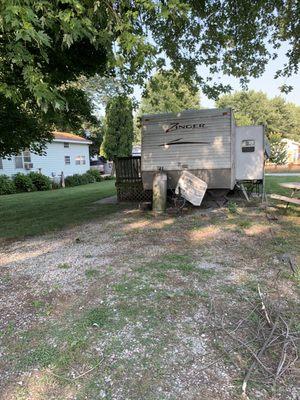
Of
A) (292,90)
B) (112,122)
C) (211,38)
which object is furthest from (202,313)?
(112,122)

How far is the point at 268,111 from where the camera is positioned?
48.7 metres

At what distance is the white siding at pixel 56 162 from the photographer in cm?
2025

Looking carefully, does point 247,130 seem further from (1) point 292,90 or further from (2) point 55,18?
(2) point 55,18

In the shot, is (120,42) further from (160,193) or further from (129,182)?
(129,182)

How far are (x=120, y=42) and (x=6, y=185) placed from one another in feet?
52.1

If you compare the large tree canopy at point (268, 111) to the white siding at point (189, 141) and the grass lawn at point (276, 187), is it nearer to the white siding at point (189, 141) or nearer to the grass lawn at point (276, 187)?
the grass lawn at point (276, 187)

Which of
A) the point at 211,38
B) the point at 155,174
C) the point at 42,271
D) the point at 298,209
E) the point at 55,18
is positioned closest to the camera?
the point at 55,18

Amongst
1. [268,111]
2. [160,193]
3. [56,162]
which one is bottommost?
[160,193]

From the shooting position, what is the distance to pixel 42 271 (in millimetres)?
4434

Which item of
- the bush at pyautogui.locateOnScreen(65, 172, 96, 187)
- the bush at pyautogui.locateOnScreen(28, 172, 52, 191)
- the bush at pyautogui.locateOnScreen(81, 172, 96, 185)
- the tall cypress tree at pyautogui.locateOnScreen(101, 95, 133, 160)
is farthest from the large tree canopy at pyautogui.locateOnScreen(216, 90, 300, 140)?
the bush at pyautogui.locateOnScreen(28, 172, 52, 191)

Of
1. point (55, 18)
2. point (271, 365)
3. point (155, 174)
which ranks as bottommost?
point (271, 365)

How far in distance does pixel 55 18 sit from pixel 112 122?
23.0m

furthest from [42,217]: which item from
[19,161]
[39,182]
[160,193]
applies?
[19,161]

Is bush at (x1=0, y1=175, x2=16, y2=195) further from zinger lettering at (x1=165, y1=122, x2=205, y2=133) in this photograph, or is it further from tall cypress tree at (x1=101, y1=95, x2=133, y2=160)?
zinger lettering at (x1=165, y1=122, x2=205, y2=133)
